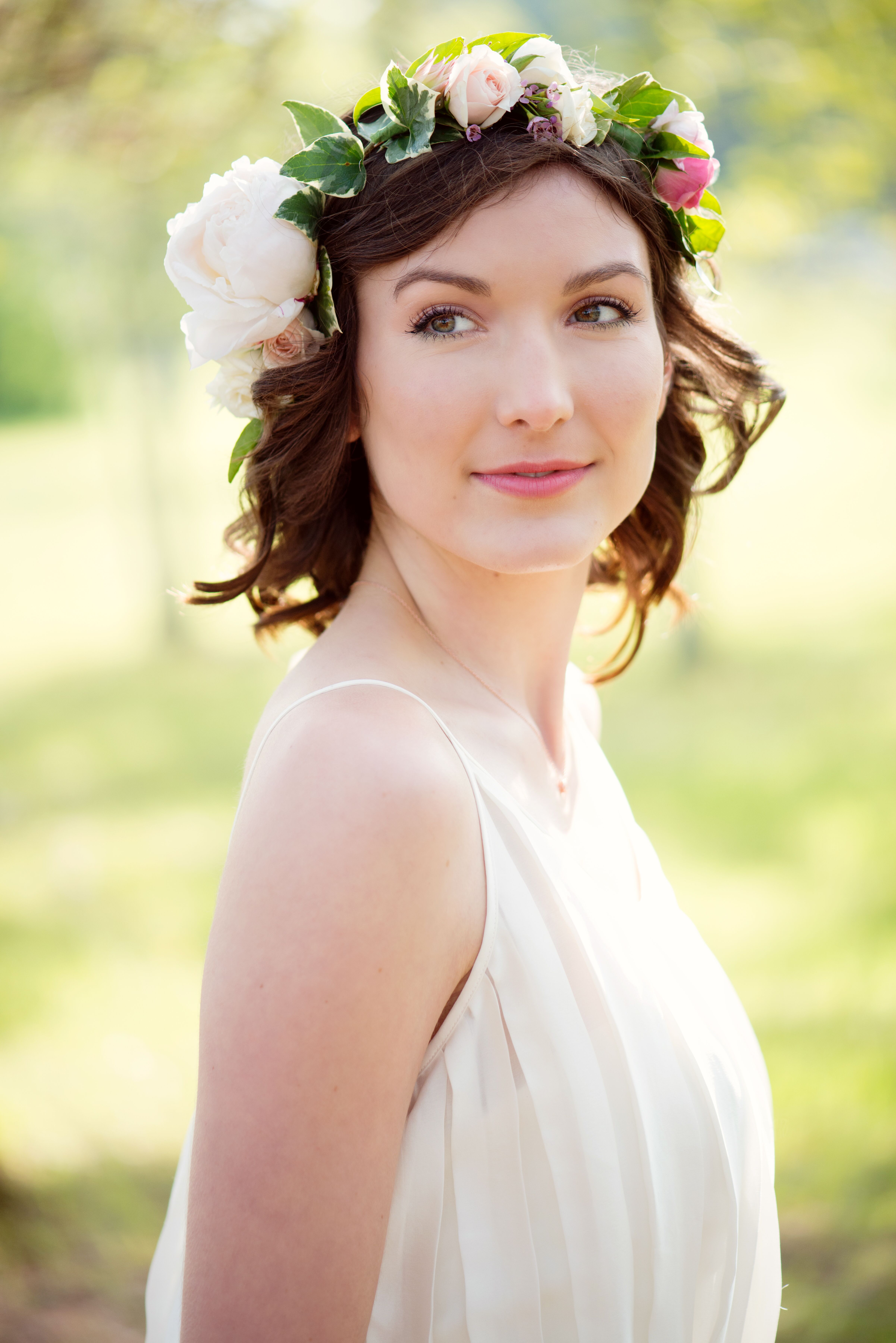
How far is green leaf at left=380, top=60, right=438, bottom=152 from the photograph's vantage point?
1.72 metres

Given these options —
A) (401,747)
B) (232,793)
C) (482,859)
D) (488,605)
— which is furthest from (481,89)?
(232,793)

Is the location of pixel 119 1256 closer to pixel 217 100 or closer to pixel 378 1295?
pixel 378 1295

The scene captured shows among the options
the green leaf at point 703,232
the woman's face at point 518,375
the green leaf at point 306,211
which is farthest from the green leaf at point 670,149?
the green leaf at point 306,211

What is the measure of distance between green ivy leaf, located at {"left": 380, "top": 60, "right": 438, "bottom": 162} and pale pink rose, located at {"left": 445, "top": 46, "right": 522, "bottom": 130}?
4cm

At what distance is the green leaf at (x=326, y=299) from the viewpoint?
Answer: 180cm

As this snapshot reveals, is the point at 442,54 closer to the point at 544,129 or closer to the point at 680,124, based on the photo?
the point at 544,129

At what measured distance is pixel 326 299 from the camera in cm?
182

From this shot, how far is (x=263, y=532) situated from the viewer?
7.07ft

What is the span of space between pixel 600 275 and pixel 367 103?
0.49 m

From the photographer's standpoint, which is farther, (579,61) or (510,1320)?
(579,61)

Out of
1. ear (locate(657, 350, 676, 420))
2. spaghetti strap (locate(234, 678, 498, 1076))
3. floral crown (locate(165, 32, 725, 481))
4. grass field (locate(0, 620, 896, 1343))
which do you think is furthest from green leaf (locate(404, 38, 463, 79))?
grass field (locate(0, 620, 896, 1343))

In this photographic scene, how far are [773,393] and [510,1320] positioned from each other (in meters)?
1.91

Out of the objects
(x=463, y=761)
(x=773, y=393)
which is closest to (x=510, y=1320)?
(x=463, y=761)

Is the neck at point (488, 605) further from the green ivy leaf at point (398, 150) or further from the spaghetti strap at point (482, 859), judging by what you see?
the green ivy leaf at point (398, 150)
